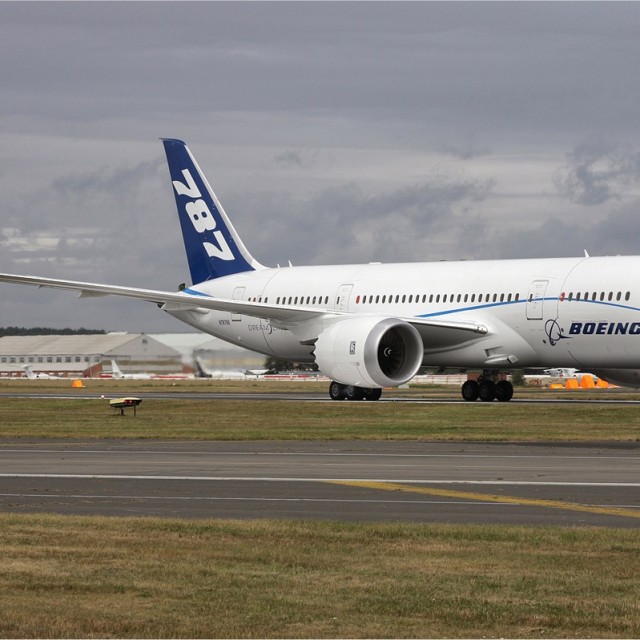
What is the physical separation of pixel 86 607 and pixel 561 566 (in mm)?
4535

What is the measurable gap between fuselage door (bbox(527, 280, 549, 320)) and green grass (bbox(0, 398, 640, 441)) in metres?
3.75

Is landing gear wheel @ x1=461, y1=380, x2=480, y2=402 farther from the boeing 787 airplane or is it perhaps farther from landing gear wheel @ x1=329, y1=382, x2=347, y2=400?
landing gear wheel @ x1=329, y1=382, x2=347, y2=400

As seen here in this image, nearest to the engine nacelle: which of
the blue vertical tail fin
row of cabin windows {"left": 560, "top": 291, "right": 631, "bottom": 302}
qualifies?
row of cabin windows {"left": 560, "top": 291, "right": 631, "bottom": 302}

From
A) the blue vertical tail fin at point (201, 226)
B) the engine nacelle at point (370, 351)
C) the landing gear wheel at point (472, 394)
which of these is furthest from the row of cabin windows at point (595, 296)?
the blue vertical tail fin at point (201, 226)

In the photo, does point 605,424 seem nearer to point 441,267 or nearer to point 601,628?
point 441,267

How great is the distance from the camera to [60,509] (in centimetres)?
1738

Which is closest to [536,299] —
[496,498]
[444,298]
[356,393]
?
[444,298]

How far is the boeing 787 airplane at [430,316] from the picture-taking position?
43938 mm

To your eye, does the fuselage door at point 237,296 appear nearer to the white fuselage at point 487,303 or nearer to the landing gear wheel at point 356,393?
the white fuselage at point 487,303

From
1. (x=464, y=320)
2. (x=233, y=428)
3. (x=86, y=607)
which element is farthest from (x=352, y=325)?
(x=86, y=607)

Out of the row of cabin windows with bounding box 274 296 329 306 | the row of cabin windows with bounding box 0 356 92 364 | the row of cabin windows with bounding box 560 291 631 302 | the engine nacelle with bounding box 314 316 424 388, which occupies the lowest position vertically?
the row of cabin windows with bounding box 0 356 92 364

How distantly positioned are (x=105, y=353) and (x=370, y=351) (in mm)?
39228

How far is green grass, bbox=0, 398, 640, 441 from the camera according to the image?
1283 inches

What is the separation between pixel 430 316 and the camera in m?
48.7
